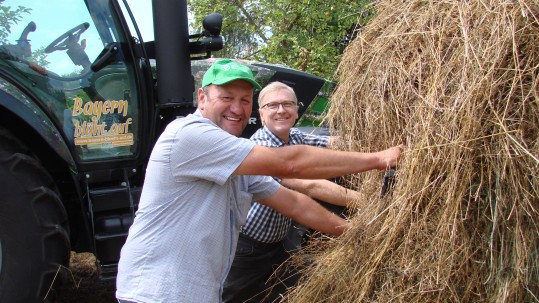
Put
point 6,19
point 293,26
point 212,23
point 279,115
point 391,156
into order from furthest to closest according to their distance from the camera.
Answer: point 293,26, point 212,23, point 6,19, point 279,115, point 391,156

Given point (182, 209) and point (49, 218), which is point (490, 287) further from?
point (49, 218)

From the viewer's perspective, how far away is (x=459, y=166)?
1.85 metres

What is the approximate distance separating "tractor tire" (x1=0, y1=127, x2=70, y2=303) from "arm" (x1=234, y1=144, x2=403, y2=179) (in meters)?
1.63

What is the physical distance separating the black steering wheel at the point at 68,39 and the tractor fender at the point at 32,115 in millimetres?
321

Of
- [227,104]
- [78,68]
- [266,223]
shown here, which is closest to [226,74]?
[227,104]

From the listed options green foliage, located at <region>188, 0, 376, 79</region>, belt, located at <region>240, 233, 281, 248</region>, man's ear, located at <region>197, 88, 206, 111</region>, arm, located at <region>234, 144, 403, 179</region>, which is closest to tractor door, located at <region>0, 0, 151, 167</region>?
belt, located at <region>240, 233, 281, 248</region>

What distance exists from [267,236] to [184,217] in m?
0.97

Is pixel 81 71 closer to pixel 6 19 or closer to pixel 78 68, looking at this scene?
pixel 78 68

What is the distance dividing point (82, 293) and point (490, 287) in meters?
3.08

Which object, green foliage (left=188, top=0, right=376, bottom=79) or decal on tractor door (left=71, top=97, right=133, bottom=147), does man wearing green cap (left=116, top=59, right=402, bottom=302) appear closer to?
decal on tractor door (left=71, top=97, right=133, bottom=147)

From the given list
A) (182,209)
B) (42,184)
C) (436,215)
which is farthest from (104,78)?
(436,215)

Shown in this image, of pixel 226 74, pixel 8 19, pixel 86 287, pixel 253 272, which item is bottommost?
pixel 86 287

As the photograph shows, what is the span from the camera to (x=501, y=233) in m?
1.85

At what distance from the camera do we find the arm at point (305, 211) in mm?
2504
